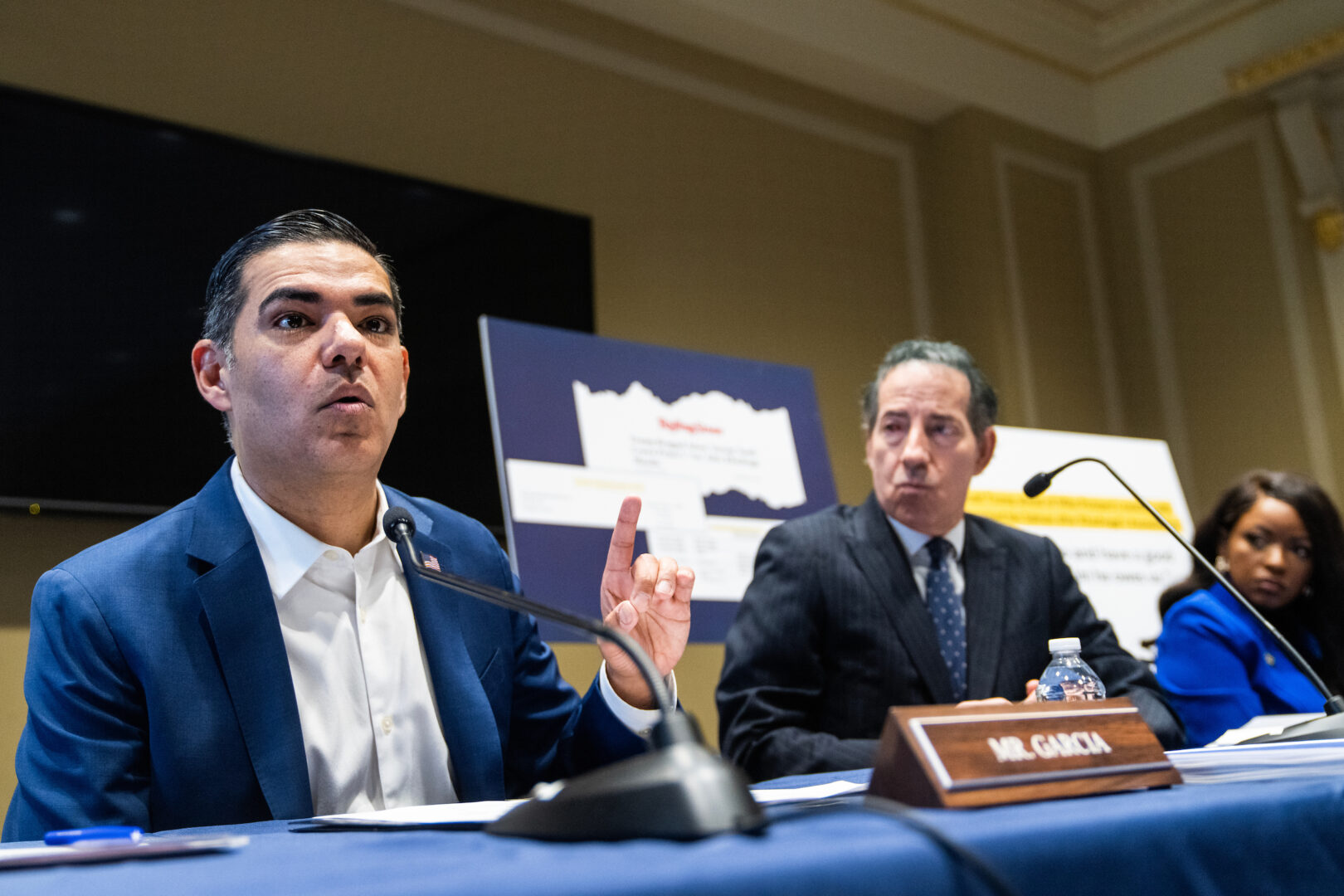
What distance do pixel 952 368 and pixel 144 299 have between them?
2.11 meters

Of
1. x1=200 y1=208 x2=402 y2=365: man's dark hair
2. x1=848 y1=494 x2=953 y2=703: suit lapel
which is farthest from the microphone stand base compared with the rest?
x1=848 y1=494 x2=953 y2=703: suit lapel

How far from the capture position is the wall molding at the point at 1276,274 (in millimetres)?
4926

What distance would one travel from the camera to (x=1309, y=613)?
9.82 ft

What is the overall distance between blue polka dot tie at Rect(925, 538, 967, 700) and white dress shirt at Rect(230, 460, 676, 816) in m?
0.97

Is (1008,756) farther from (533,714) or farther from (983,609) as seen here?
(983,609)

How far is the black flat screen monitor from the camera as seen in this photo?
9.53 feet

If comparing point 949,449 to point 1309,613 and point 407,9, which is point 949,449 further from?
point 407,9

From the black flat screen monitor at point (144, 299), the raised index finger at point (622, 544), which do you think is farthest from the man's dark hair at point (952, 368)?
the black flat screen monitor at point (144, 299)

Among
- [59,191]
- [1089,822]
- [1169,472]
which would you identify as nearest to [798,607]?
[1089,822]

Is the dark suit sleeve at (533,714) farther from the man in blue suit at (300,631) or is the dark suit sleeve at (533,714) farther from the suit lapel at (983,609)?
the suit lapel at (983,609)

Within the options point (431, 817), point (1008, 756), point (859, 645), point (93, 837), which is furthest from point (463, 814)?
point (859, 645)

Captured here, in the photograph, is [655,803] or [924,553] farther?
[924,553]

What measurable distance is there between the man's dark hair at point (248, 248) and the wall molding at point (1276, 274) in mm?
4514

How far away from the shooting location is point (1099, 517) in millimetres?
3770
